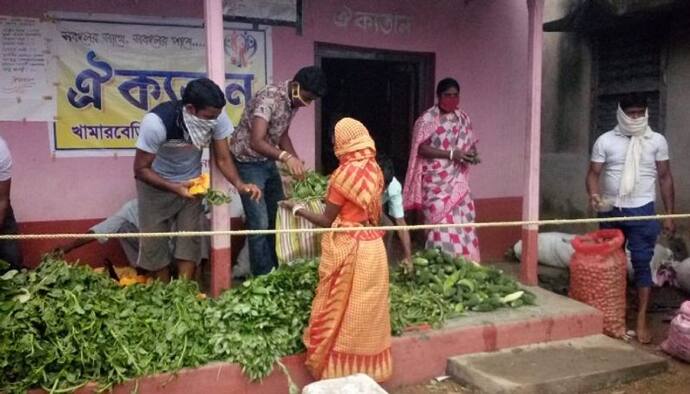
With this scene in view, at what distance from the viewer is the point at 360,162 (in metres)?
3.66

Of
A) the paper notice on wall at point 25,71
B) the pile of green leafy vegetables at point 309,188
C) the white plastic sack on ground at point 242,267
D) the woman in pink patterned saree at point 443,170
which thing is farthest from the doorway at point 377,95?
the paper notice on wall at point 25,71

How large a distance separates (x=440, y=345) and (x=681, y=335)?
1.85 m

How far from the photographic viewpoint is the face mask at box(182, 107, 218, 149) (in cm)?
426

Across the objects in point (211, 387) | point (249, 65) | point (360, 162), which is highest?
point (249, 65)

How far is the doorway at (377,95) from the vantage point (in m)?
6.66

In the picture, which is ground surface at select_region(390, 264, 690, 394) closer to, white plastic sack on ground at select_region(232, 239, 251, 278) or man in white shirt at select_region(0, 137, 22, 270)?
white plastic sack on ground at select_region(232, 239, 251, 278)

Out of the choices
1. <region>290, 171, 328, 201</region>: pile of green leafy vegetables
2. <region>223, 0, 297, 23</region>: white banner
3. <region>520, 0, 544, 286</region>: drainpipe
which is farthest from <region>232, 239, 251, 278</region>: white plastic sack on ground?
<region>520, 0, 544, 286</region>: drainpipe

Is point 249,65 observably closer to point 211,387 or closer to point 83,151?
point 83,151

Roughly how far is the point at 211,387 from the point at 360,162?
1578 millimetres

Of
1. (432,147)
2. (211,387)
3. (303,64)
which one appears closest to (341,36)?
(303,64)

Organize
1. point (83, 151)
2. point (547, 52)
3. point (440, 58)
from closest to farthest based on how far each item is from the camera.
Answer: point (83, 151), point (440, 58), point (547, 52)

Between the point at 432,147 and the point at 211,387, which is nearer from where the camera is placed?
the point at 211,387

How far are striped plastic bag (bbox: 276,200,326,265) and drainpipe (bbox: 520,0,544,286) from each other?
1988 millimetres

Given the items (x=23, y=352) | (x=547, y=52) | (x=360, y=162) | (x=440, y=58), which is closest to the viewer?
(x=23, y=352)
